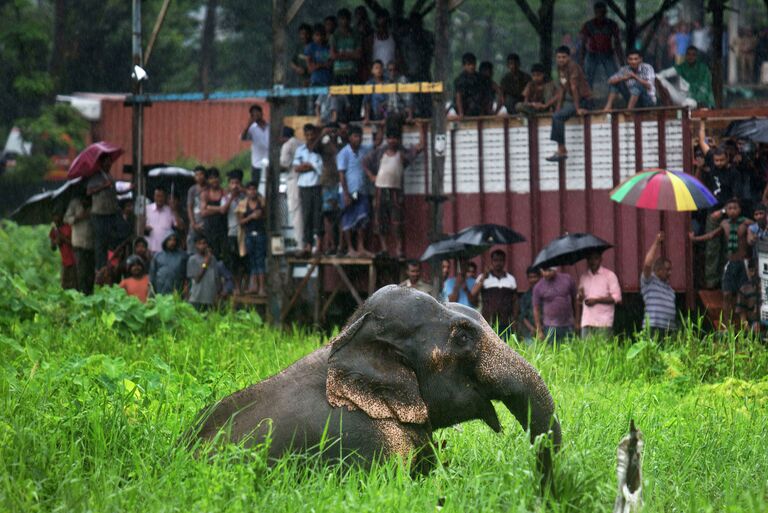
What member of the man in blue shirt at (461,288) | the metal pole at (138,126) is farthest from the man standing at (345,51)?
the man in blue shirt at (461,288)

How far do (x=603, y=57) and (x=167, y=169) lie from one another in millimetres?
6260

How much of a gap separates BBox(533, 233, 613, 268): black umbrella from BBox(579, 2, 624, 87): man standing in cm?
328

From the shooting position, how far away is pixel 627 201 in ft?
40.8

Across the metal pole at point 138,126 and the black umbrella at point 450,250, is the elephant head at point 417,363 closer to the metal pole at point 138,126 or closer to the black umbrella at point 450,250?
the black umbrella at point 450,250

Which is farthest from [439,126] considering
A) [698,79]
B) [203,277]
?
[698,79]

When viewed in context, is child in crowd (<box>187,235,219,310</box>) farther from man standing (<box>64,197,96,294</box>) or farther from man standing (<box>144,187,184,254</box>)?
man standing (<box>144,187,184,254</box>)

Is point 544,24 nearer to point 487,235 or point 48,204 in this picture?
point 487,235

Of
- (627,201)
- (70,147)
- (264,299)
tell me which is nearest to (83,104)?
(70,147)

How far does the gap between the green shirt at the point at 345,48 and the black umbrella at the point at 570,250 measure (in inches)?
171

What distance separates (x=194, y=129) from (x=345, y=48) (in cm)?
1667

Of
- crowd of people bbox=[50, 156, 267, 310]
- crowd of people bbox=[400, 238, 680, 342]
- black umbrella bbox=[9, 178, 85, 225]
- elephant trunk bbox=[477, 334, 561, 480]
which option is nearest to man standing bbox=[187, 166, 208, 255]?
crowd of people bbox=[50, 156, 267, 310]

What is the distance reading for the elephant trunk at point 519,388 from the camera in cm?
569

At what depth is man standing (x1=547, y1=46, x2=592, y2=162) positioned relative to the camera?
14234 millimetres

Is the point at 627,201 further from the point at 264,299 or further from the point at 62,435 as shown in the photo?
the point at 62,435
